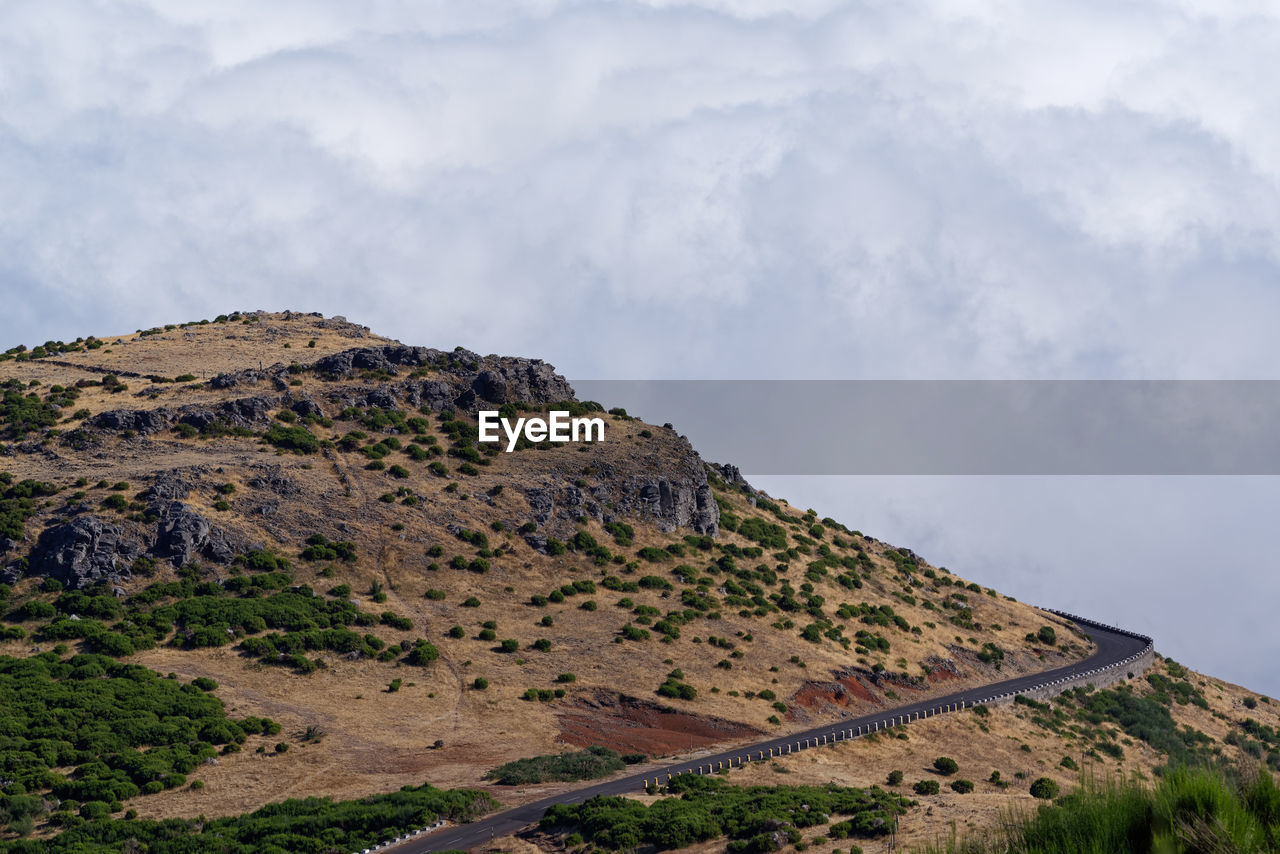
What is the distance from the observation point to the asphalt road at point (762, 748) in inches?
2005

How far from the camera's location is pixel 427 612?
9331 cm

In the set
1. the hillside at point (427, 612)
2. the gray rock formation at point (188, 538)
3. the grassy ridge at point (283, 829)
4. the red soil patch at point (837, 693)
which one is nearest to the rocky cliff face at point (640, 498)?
the hillside at point (427, 612)

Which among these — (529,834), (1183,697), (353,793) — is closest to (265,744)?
(353,793)

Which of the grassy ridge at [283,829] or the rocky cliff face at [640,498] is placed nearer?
the grassy ridge at [283,829]

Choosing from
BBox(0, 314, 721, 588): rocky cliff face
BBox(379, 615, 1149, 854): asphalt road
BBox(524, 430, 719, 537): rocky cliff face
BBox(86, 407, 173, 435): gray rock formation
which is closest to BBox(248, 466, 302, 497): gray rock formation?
BBox(0, 314, 721, 588): rocky cliff face

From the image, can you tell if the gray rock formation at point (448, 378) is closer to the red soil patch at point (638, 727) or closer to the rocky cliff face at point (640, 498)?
the rocky cliff face at point (640, 498)

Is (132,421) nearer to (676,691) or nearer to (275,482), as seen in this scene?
(275,482)

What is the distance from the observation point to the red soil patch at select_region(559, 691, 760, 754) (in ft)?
254

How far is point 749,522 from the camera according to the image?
126250mm

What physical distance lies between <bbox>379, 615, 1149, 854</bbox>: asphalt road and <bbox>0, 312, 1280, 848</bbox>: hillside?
2.39m

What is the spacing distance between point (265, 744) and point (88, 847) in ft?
64.4

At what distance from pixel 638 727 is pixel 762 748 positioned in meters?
11.0

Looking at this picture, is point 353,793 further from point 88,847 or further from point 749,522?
point 749,522

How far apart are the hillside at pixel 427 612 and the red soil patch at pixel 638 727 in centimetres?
27
